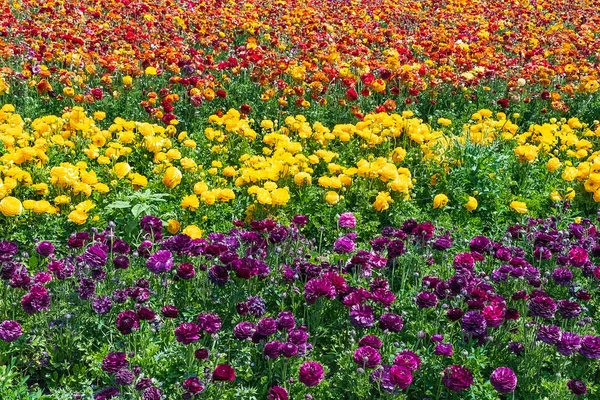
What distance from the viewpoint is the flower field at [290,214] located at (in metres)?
3.25

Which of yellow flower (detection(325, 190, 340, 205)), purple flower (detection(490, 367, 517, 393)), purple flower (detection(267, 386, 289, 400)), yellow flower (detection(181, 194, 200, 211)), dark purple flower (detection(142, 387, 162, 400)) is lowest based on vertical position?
yellow flower (detection(181, 194, 200, 211))

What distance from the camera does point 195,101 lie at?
6457 millimetres

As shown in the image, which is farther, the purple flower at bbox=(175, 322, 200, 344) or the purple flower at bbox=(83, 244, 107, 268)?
the purple flower at bbox=(83, 244, 107, 268)

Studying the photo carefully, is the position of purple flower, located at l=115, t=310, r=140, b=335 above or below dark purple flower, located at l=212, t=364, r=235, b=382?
below

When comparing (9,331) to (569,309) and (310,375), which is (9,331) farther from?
(569,309)

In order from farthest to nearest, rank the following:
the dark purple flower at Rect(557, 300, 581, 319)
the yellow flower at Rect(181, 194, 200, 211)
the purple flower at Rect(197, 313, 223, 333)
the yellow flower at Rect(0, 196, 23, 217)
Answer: the yellow flower at Rect(181, 194, 200, 211) → the yellow flower at Rect(0, 196, 23, 217) → the dark purple flower at Rect(557, 300, 581, 319) → the purple flower at Rect(197, 313, 223, 333)

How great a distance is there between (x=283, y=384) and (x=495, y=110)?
5172 millimetres

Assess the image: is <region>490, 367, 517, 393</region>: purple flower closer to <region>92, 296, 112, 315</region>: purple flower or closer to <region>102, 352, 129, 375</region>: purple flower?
<region>102, 352, 129, 375</region>: purple flower

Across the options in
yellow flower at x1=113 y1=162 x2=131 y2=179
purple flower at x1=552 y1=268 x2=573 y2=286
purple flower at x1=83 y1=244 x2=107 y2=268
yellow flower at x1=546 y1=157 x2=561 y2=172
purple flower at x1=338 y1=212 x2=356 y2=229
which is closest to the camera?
purple flower at x1=83 y1=244 x2=107 y2=268

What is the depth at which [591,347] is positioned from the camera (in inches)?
123

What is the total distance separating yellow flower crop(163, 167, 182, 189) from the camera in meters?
4.84

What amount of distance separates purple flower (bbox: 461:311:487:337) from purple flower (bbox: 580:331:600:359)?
17.4 inches

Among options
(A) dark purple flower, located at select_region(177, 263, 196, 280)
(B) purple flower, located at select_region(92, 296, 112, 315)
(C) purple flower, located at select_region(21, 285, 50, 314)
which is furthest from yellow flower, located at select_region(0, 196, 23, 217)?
(A) dark purple flower, located at select_region(177, 263, 196, 280)

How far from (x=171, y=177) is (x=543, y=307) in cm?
266
